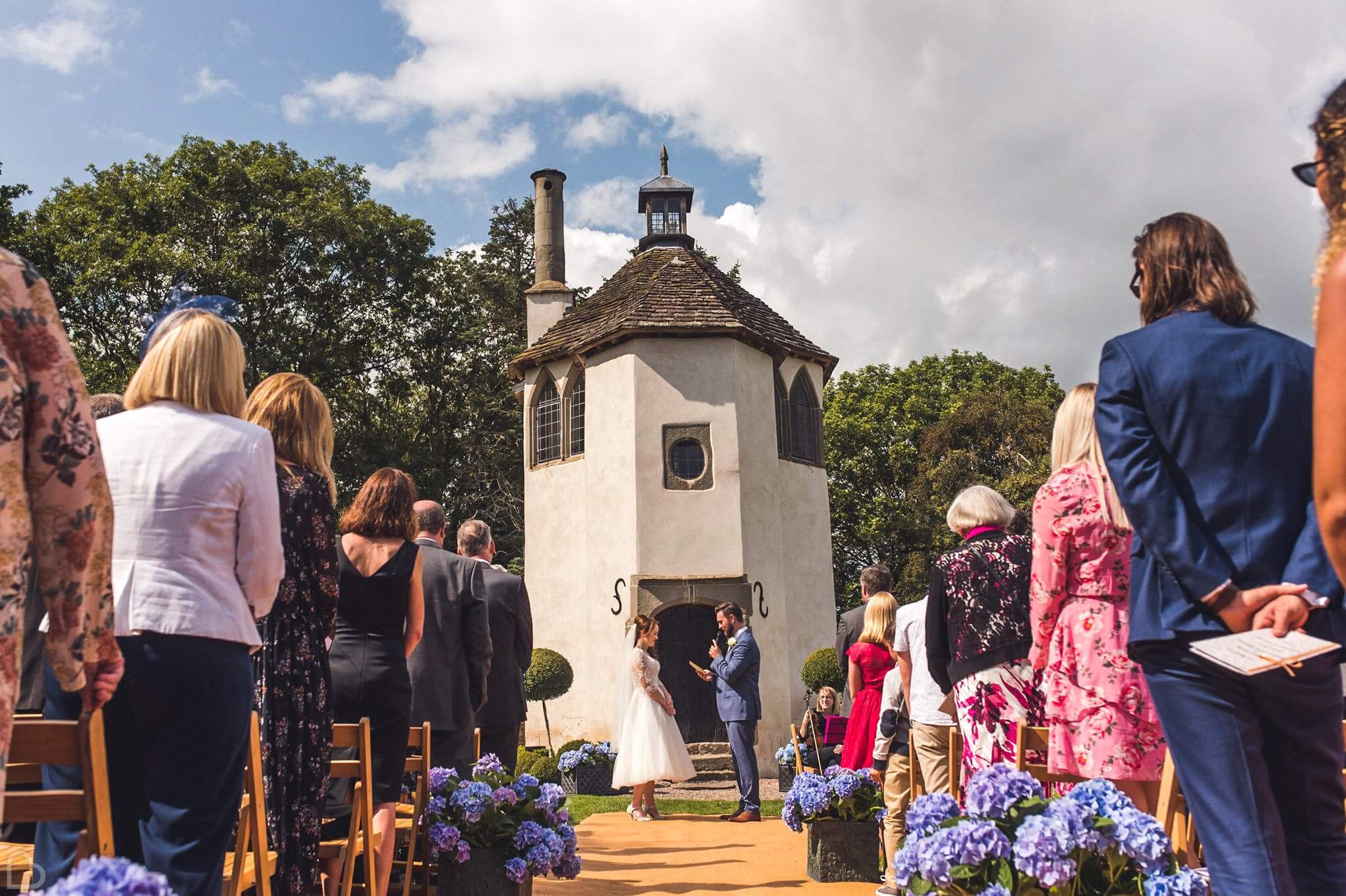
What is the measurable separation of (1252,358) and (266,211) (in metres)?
28.3

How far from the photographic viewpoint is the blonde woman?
3.00 metres

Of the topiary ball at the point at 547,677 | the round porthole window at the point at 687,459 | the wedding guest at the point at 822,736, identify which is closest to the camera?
the wedding guest at the point at 822,736

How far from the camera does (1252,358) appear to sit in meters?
2.95

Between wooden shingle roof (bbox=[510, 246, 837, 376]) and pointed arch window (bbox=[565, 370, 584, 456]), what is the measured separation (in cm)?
55

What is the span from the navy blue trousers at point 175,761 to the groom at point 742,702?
29.6 ft

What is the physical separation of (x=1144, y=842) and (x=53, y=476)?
287 centimetres

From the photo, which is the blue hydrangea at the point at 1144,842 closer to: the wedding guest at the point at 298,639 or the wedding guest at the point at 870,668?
the wedding guest at the point at 298,639

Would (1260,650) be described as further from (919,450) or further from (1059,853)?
(919,450)

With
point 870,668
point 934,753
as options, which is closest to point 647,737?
point 870,668

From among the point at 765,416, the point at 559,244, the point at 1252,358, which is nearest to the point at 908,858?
the point at 1252,358

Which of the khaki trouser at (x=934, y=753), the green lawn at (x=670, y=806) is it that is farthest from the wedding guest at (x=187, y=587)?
the green lawn at (x=670, y=806)

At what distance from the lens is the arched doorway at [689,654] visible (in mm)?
20625

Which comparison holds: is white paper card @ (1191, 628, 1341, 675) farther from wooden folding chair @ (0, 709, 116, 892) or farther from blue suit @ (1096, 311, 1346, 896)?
wooden folding chair @ (0, 709, 116, 892)

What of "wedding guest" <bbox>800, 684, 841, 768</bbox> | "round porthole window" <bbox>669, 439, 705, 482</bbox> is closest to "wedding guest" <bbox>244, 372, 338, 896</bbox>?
"wedding guest" <bbox>800, 684, 841, 768</bbox>
